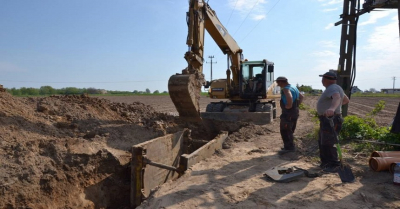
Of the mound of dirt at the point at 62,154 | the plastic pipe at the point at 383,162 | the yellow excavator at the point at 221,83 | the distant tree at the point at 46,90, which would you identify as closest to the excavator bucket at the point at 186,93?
the yellow excavator at the point at 221,83

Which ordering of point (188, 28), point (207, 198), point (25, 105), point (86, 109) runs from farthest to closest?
point (188, 28) < point (86, 109) < point (25, 105) < point (207, 198)

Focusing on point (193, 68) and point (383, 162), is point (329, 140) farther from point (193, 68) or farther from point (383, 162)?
point (193, 68)

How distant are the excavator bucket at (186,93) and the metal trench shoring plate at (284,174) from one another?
3.37 meters

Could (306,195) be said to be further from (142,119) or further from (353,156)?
(142,119)

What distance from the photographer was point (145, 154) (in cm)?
491

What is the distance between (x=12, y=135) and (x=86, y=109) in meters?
2.67

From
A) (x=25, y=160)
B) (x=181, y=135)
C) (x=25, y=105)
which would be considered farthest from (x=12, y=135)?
(x=181, y=135)

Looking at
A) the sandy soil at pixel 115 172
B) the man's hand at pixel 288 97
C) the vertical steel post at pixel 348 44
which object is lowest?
the sandy soil at pixel 115 172

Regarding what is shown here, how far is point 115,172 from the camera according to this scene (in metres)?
5.56

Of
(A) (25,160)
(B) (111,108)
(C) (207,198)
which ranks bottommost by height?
(C) (207,198)

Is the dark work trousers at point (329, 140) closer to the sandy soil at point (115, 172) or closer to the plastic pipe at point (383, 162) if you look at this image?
the sandy soil at point (115, 172)

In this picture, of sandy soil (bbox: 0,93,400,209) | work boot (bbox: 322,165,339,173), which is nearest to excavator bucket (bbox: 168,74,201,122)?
sandy soil (bbox: 0,93,400,209)

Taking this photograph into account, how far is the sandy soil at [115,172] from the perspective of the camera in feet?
12.5

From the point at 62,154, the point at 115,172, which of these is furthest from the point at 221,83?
the point at 62,154
